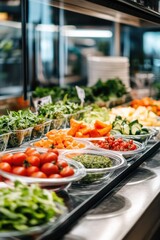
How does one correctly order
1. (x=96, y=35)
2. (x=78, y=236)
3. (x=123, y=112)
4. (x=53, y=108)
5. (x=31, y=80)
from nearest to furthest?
(x=78, y=236) < (x=53, y=108) < (x=123, y=112) < (x=31, y=80) < (x=96, y=35)

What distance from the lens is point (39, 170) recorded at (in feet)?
5.46

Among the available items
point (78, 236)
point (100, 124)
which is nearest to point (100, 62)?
point (100, 124)

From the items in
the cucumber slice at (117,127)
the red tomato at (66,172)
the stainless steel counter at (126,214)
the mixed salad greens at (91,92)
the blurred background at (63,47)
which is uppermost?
the blurred background at (63,47)

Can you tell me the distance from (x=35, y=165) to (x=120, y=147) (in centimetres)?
70

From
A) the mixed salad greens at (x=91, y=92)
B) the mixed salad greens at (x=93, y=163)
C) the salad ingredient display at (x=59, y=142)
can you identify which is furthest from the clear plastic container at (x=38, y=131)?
the mixed salad greens at (x=91, y=92)

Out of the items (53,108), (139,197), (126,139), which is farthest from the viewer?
(53,108)

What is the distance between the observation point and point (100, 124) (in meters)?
2.54

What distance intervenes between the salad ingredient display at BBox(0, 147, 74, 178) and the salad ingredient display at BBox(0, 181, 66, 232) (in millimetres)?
209

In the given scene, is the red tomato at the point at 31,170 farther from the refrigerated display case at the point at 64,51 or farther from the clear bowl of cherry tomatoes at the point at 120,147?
the clear bowl of cherry tomatoes at the point at 120,147

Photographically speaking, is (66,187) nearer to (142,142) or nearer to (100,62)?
(142,142)

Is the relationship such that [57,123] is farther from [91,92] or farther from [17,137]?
[91,92]

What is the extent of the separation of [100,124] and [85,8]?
3.04ft

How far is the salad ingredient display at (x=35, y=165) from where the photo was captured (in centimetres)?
162

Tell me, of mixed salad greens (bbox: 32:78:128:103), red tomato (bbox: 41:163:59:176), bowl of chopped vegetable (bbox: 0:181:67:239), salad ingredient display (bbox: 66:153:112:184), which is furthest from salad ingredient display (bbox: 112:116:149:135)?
bowl of chopped vegetable (bbox: 0:181:67:239)
